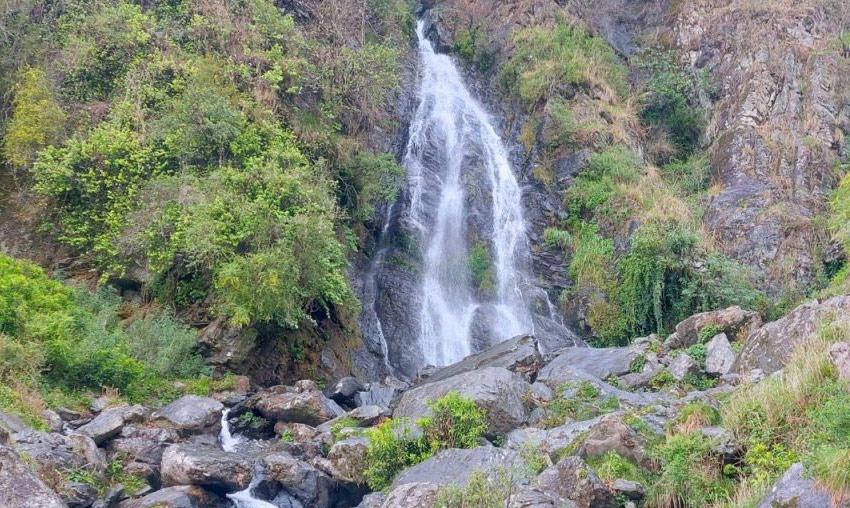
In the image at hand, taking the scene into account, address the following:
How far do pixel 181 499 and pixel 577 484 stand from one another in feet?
16.6

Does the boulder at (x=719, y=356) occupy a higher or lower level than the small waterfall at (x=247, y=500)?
higher

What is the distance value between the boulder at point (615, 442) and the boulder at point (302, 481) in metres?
3.77

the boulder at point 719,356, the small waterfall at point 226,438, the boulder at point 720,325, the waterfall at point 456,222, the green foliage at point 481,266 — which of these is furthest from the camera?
the green foliage at point 481,266

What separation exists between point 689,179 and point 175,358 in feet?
54.4

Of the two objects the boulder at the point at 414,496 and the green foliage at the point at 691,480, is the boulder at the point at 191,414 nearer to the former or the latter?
the boulder at the point at 414,496

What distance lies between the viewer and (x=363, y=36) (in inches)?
925

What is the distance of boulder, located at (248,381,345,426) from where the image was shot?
11820 mm

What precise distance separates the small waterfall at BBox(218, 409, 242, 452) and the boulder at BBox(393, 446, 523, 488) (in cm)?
360

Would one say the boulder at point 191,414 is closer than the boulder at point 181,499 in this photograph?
No

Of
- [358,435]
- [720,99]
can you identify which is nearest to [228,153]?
[358,435]

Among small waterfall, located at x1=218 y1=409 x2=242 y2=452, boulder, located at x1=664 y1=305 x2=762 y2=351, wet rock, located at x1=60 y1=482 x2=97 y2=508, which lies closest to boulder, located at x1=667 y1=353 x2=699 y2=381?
boulder, located at x1=664 y1=305 x2=762 y2=351

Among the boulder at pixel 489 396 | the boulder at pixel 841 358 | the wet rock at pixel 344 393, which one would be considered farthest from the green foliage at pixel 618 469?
the wet rock at pixel 344 393

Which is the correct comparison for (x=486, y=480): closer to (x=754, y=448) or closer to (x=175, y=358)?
(x=754, y=448)

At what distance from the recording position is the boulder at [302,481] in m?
9.59
